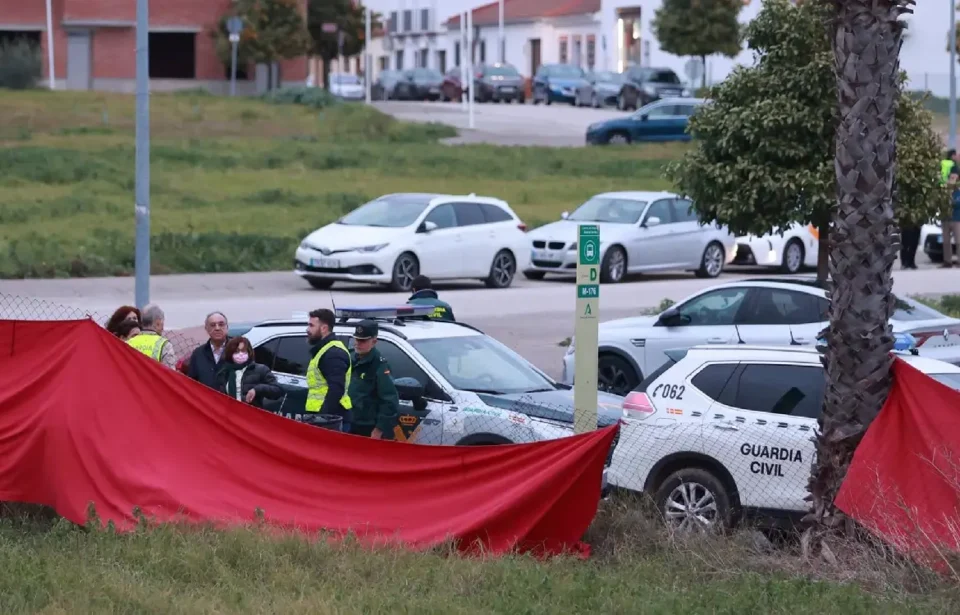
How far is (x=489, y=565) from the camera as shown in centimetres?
809

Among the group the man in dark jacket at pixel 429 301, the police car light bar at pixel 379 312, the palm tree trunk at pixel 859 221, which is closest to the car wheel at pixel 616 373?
the man in dark jacket at pixel 429 301

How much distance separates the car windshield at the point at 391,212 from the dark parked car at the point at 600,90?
129 ft

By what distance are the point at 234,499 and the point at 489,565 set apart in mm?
1807

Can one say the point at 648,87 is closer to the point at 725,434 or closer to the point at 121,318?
the point at 121,318

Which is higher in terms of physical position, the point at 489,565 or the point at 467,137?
the point at 467,137

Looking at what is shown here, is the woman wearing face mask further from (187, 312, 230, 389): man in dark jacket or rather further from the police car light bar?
the police car light bar

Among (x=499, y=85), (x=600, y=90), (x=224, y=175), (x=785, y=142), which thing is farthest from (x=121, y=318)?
(x=499, y=85)

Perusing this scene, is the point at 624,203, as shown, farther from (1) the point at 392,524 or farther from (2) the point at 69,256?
(1) the point at 392,524

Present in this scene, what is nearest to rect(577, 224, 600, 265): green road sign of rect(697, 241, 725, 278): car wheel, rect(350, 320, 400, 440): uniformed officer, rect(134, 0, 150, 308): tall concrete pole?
rect(350, 320, 400, 440): uniformed officer

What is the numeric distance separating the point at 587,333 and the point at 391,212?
15.8 meters

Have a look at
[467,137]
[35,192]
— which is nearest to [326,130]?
[467,137]

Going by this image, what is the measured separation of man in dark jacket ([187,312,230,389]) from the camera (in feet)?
36.1

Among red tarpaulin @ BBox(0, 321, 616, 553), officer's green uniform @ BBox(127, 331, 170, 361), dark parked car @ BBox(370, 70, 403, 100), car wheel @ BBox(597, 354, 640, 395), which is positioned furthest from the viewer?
dark parked car @ BBox(370, 70, 403, 100)

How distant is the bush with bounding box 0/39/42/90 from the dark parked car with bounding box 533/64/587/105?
23022mm
